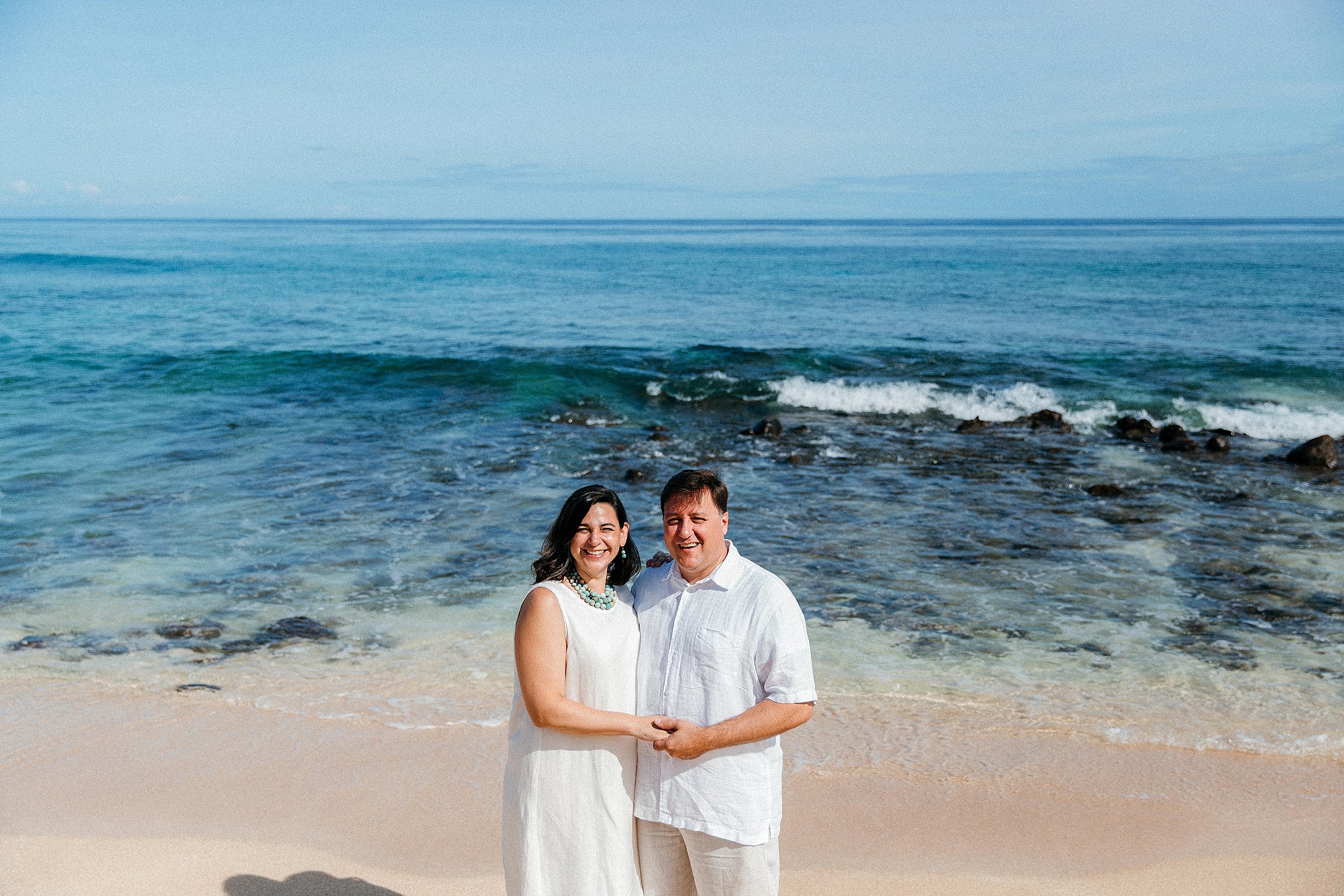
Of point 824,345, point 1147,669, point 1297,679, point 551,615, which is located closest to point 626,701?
point 551,615

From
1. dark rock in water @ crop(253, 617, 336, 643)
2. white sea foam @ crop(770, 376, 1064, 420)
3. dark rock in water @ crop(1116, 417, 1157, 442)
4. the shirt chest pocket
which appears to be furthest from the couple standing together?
white sea foam @ crop(770, 376, 1064, 420)

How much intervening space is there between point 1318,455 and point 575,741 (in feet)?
45.9

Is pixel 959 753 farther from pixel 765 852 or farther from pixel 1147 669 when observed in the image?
pixel 765 852

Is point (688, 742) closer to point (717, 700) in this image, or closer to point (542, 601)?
point (717, 700)

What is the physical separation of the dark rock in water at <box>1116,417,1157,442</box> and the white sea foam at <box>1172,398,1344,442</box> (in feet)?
5.19

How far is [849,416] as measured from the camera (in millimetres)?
17703

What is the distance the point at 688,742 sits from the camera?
10.4 feet

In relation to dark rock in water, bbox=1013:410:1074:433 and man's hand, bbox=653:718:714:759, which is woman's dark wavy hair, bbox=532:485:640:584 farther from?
dark rock in water, bbox=1013:410:1074:433

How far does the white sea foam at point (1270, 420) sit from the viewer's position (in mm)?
16188

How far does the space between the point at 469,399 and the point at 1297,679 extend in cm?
1424

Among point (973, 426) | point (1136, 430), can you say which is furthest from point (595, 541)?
point (1136, 430)

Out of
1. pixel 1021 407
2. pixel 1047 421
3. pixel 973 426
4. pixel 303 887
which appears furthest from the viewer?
pixel 1021 407

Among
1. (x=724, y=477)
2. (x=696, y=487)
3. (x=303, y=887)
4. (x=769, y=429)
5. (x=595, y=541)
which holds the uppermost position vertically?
(x=696, y=487)

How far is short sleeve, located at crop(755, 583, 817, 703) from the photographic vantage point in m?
3.20
